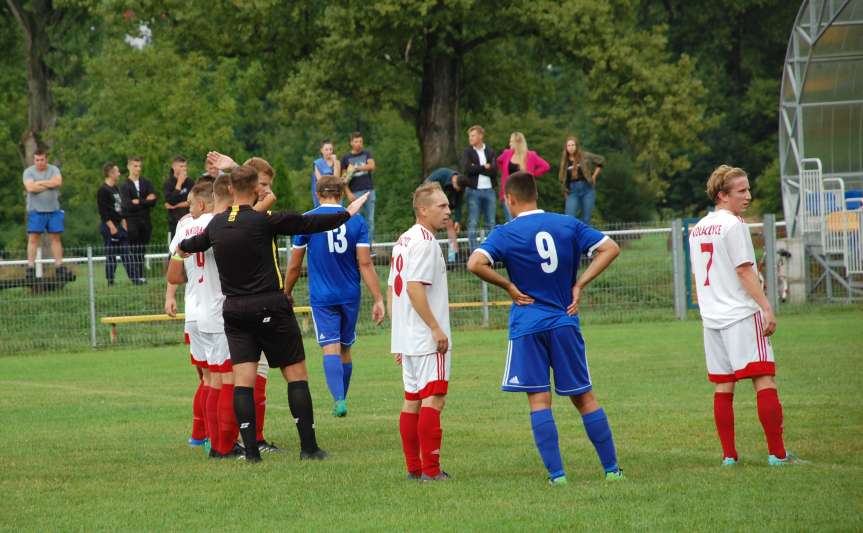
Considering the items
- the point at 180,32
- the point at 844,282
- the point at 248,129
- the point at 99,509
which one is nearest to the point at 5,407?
the point at 99,509

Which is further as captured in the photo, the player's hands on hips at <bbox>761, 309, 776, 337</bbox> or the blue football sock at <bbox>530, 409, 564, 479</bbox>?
the player's hands on hips at <bbox>761, 309, 776, 337</bbox>

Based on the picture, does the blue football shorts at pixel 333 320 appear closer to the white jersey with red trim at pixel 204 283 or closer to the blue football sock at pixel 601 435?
the white jersey with red trim at pixel 204 283

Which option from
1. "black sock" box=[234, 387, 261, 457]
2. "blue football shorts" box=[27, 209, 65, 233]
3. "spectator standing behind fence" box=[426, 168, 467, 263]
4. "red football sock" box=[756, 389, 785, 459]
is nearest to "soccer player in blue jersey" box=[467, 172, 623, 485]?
"red football sock" box=[756, 389, 785, 459]

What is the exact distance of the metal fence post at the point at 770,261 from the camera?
2328 cm

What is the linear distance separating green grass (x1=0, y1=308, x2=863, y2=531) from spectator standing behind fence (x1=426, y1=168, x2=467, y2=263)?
651 cm

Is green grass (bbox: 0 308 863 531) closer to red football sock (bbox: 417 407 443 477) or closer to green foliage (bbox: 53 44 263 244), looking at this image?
red football sock (bbox: 417 407 443 477)

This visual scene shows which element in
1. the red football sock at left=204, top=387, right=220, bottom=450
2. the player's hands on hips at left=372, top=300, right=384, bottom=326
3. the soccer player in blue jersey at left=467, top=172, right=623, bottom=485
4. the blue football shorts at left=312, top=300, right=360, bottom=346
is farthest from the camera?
the blue football shorts at left=312, top=300, right=360, bottom=346

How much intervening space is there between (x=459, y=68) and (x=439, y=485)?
25237 millimetres

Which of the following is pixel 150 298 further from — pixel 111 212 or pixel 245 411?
pixel 245 411

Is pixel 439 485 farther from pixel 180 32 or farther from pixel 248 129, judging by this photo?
pixel 248 129

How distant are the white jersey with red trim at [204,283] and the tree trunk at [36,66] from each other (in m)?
31.0

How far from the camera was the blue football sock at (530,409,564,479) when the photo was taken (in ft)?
27.1

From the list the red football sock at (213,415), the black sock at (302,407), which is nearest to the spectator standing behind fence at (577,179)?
the red football sock at (213,415)

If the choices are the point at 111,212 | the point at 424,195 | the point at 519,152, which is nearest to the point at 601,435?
the point at 424,195
